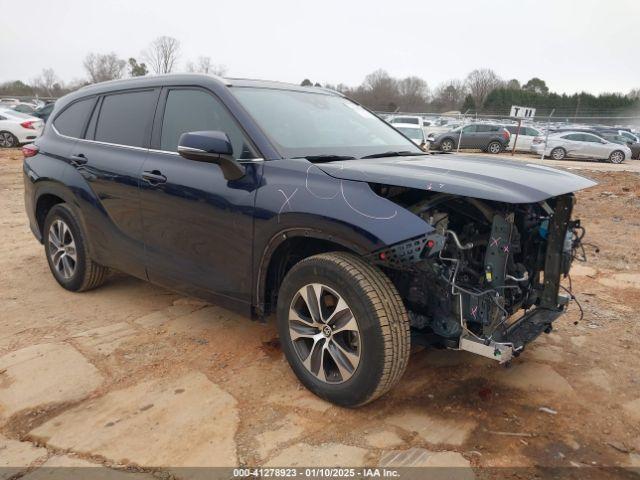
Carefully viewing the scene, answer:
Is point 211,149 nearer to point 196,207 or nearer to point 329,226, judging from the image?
point 196,207

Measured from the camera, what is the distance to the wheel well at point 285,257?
301cm

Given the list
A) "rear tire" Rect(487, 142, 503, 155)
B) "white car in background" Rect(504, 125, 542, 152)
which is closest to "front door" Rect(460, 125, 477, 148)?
"rear tire" Rect(487, 142, 503, 155)

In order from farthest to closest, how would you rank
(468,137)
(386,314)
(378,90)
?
(378,90)
(468,137)
(386,314)

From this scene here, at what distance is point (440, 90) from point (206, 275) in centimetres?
7153

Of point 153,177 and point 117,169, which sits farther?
point 117,169

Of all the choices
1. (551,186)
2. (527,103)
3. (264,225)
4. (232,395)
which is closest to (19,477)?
(232,395)

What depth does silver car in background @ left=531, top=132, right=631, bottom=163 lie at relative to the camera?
23078mm

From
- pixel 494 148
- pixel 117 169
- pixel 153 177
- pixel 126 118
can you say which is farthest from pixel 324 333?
pixel 494 148

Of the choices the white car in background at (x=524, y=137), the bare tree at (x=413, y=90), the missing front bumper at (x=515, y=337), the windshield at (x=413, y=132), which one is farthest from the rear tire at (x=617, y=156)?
the bare tree at (x=413, y=90)

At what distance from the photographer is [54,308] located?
4.37 metres

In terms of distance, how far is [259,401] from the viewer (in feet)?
9.75

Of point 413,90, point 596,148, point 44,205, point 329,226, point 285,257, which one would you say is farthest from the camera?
point 413,90

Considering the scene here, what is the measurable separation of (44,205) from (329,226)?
3461 millimetres

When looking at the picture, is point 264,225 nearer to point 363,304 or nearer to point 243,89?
point 363,304
